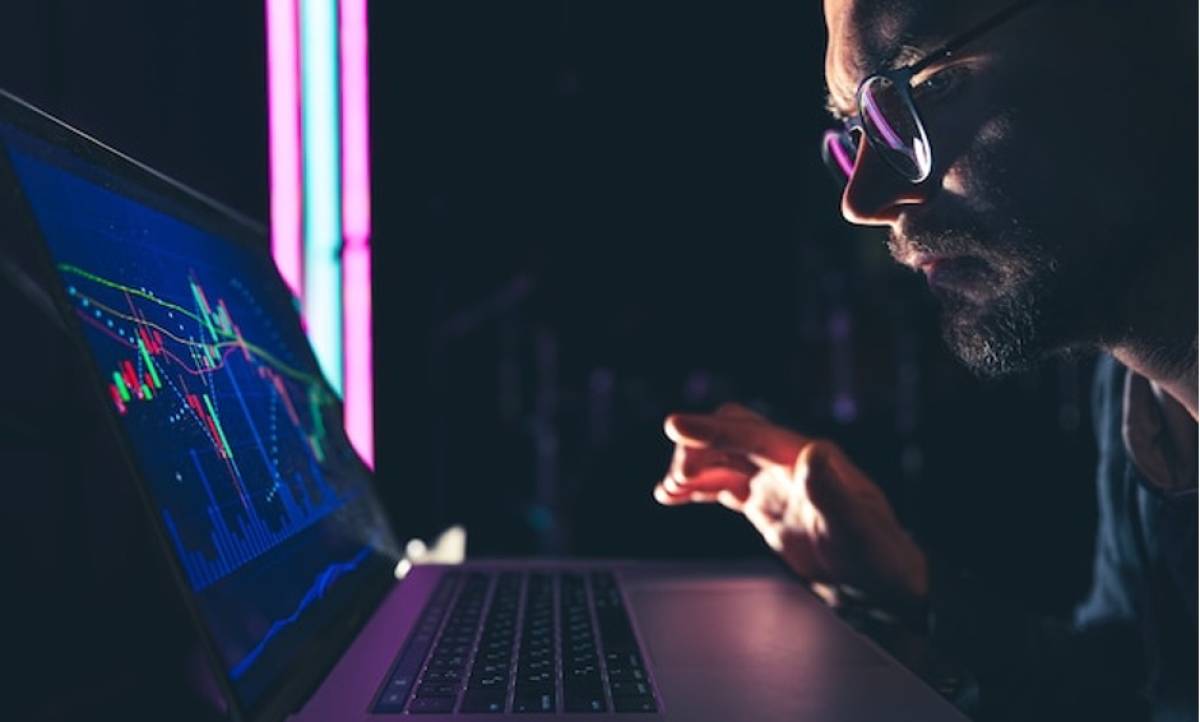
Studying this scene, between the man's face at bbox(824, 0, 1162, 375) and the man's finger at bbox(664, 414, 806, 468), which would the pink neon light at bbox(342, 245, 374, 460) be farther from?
the man's face at bbox(824, 0, 1162, 375)

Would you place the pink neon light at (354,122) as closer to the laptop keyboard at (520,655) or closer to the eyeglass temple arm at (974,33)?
the laptop keyboard at (520,655)

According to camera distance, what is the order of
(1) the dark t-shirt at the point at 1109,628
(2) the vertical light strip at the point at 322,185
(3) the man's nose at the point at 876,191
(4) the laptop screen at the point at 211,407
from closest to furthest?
(4) the laptop screen at the point at 211,407, (1) the dark t-shirt at the point at 1109,628, (3) the man's nose at the point at 876,191, (2) the vertical light strip at the point at 322,185

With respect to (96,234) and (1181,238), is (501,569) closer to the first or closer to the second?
(96,234)

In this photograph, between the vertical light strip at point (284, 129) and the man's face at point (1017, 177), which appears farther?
the vertical light strip at point (284, 129)

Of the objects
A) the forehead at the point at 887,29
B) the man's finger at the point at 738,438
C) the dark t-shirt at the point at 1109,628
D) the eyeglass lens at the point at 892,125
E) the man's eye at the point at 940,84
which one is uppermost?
the forehead at the point at 887,29

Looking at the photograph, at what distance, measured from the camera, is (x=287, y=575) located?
68 centimetres

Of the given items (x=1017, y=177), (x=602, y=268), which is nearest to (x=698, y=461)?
(x=1017, y=177)

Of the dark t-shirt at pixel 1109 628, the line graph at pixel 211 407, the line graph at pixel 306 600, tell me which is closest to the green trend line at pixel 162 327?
the line graph at pixel 211 407

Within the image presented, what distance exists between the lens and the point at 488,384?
487cm

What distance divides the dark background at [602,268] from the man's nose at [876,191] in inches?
10.9

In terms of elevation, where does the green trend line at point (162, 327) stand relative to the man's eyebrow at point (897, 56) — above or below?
below

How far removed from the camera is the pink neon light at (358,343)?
57.6 inches

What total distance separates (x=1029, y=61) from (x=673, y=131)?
18.2 ft

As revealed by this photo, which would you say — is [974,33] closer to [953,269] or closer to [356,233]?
[953,269]
